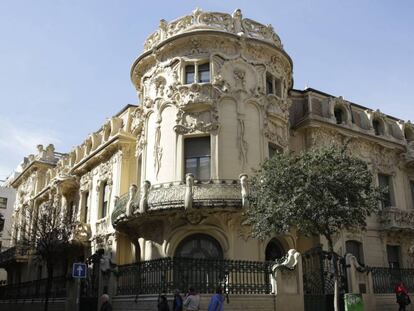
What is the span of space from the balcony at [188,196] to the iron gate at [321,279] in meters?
3.50

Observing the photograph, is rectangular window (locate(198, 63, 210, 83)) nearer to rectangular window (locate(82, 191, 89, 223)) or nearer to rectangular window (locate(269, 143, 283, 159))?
rectangular window (locate(269, 143, 283, 159))

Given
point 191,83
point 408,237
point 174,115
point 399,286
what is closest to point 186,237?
point 174,115

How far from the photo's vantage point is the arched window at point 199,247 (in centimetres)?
2023

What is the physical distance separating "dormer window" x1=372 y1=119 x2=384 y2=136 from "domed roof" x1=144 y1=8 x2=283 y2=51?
377 inches

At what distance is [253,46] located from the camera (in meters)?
23.2

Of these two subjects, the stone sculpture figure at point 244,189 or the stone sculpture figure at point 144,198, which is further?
the stone sculpture figure at point 144,198

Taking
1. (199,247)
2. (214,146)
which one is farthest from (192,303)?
(214,146)

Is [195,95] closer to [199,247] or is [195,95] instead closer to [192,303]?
[199,247]

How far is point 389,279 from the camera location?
20.3 m

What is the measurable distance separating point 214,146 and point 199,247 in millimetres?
4423

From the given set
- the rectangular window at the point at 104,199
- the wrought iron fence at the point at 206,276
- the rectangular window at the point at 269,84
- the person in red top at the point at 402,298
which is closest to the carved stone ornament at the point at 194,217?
the wrought iron fence at the point at 206,276

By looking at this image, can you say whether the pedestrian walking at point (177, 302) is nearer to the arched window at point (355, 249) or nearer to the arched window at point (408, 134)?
the arched window at point (355, 249)

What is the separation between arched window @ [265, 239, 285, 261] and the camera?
2116 centimetres

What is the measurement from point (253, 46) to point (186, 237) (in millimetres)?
9661
